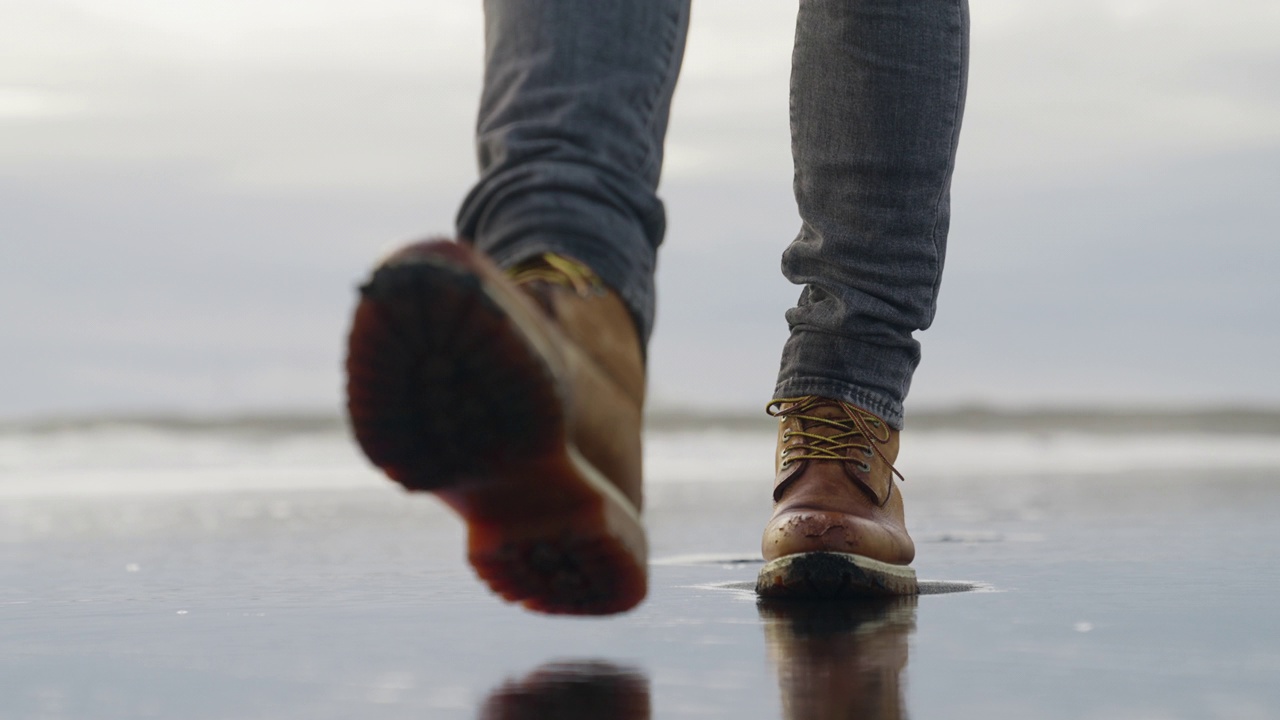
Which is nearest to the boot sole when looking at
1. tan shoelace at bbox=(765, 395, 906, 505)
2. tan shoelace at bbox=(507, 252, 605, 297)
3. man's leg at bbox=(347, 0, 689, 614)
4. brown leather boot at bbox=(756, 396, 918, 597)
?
brown leather boot at bbox=(756, 396, 918, 597)

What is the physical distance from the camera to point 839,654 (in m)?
0.92

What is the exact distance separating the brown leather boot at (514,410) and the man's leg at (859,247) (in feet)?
1.52

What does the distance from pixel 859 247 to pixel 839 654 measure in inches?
19.7

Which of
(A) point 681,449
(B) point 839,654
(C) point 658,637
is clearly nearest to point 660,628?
(C) point 658,637

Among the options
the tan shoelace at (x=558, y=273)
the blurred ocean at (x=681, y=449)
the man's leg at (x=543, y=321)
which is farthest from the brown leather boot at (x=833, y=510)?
the blurred ocean at (x=681, y=449)

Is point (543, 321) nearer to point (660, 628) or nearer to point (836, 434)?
point (660, 628)

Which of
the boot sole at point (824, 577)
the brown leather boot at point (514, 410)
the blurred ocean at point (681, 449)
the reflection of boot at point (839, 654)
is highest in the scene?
the brown leather boot at point (514, 410)

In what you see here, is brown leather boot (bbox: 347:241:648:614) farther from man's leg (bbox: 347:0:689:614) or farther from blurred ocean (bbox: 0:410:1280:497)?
blurred ocean (bbox: 0:410:1280:497)

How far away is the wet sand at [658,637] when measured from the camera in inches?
30.7

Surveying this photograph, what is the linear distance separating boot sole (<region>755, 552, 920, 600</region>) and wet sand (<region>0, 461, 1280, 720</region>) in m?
0.03

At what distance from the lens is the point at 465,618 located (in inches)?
43.9

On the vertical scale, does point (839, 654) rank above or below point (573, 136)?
below

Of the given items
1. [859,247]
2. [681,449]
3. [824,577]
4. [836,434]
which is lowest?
[681,449]

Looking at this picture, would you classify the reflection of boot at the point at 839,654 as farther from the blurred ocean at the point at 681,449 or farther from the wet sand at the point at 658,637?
the blurred ocean at the point at 681,449
